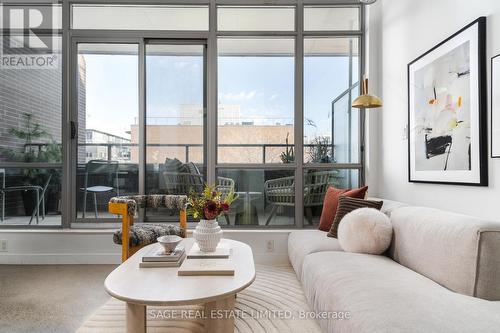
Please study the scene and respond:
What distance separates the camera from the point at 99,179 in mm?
3512

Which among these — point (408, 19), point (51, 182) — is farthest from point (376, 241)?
point (51, 182)

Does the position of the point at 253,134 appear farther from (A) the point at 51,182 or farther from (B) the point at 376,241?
(A) the point at 51,182

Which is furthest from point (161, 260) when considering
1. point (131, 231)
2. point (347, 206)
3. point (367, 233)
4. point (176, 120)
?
point (176, 120)

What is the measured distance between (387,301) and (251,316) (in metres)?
1.06

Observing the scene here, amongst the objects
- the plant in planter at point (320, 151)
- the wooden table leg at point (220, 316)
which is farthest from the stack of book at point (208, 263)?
the plant in planter at point (320, 151)

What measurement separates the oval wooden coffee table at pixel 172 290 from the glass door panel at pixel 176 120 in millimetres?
1808

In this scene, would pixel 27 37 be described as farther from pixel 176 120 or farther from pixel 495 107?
pixel 495 107

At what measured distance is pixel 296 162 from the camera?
3.46m

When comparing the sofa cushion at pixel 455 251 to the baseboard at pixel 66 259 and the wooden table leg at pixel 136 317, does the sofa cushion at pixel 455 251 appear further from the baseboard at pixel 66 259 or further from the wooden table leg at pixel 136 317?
the baseboard at pixel 66 259

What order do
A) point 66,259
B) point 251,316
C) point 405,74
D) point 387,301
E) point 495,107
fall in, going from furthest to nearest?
point 66,259
point 405,74
point 251,316
point 495,107
point 387,301

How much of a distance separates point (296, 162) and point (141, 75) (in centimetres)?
201

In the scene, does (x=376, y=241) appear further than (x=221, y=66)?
No

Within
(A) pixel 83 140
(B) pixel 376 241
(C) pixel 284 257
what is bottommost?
(C) pixel 284 257

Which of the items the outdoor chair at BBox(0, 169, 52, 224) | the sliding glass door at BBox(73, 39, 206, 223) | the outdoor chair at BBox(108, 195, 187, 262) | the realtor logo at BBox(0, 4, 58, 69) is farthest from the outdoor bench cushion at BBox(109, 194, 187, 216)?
the realtor logo at BBox(0, 4, 58, 69)
